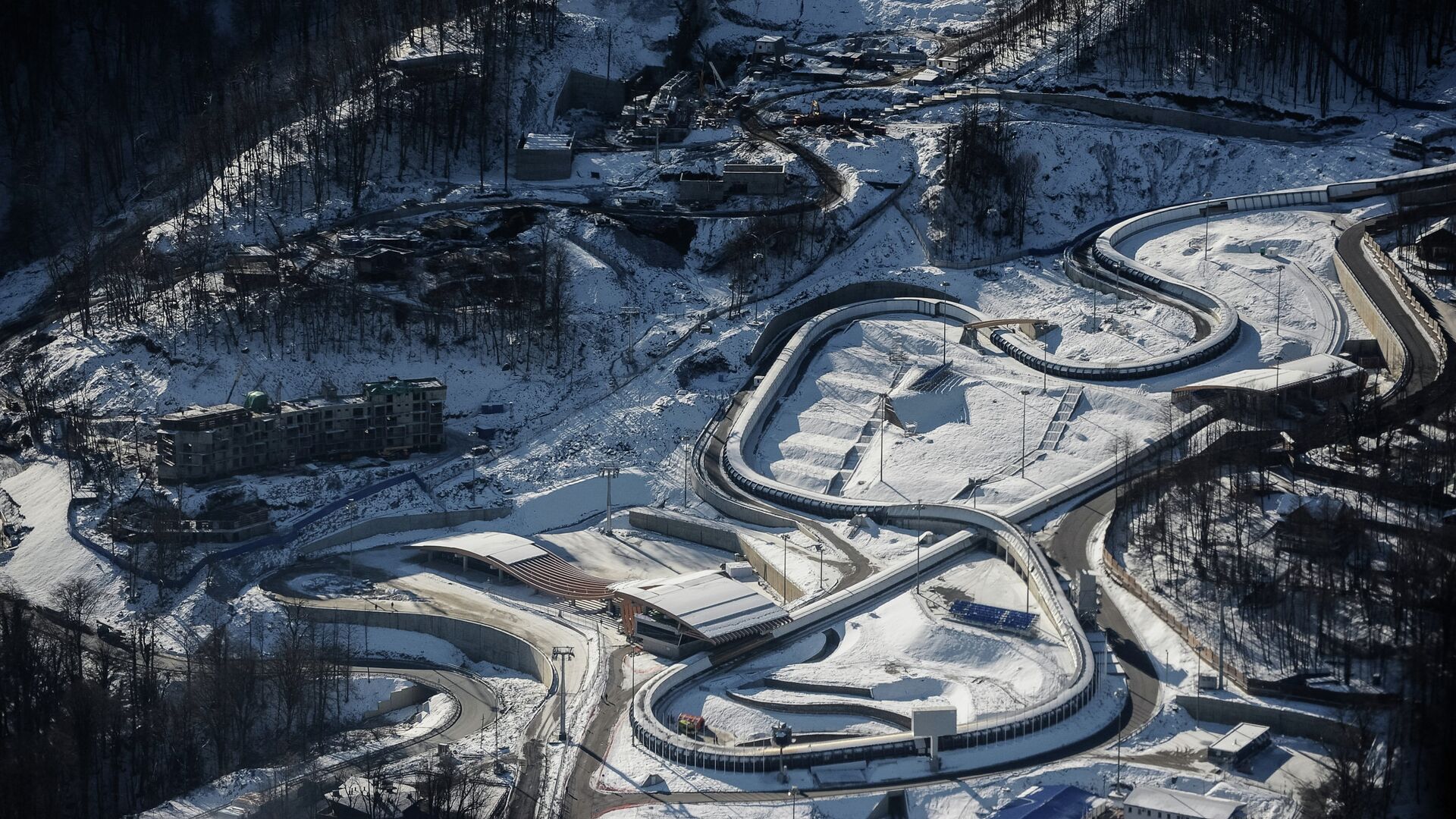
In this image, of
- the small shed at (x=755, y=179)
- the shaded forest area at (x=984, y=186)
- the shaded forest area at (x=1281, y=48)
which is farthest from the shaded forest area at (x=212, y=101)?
the shaded forest area at (x=1281, y=48)

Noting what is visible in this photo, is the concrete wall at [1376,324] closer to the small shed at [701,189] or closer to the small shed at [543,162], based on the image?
the small shed at [701,189]

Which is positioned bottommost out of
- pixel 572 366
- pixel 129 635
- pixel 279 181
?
pixel 129 635

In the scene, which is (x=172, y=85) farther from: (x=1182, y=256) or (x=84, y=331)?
(x=1182, y=256)

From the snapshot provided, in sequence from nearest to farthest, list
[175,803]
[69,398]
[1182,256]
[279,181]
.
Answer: [175,803]
[69,398]
[1182,256]
[279,181]

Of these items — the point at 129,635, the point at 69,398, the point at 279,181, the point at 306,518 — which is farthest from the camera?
the point at 279,181

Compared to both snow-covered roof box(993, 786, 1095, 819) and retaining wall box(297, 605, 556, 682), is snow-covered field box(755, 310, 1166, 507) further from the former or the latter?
snow-covered roof box(993, 786, 1095, 819)

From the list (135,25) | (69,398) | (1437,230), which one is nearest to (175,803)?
(69,398)
